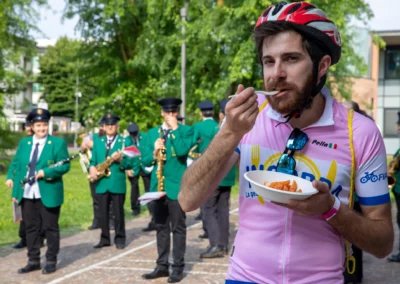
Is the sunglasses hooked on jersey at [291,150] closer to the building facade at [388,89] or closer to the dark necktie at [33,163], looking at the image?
the dark necktie at [33,163]

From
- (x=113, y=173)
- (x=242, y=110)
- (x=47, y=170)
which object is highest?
(x=242, y=110)

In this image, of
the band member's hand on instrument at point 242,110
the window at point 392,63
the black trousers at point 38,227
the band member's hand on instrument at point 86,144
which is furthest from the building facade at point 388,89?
the band member's hand on instrument at point 242,110

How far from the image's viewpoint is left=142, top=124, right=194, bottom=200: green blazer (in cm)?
945

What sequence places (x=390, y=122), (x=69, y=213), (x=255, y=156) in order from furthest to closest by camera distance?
(x=390, y=122), (x=69, y=213), (x=255, y=156)

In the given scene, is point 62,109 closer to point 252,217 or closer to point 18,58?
point 18,58

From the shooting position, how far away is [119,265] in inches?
396

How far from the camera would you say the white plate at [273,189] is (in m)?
2.37

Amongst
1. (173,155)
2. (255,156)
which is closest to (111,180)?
(173,155)

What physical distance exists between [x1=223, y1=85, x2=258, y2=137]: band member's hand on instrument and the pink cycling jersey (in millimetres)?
356

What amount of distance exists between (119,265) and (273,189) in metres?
7.98

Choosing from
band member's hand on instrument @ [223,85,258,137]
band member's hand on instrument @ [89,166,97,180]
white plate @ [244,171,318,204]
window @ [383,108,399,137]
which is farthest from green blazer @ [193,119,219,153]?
window @ [383,108,399,137]

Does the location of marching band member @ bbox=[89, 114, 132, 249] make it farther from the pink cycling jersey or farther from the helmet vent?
the helmet vent

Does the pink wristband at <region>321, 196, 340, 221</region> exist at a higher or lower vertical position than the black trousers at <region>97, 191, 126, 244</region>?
higher

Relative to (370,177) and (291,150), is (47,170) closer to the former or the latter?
(291,150)
